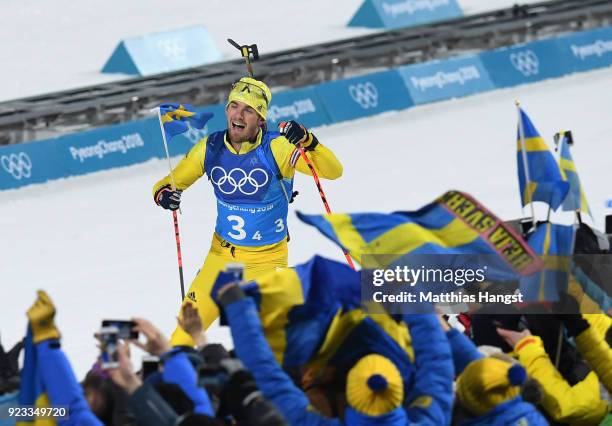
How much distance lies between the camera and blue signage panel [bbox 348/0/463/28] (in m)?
27.3

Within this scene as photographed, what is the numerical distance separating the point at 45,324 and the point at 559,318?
10.5ft

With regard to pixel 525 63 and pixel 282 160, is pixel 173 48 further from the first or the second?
pixel 282 160

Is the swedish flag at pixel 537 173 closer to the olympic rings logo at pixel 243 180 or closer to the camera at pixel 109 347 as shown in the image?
the olympic rings logo at pixel 243 180

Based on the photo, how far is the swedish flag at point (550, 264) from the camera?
8.25 m

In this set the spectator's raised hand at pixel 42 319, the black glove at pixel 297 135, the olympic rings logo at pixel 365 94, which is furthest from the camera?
the olympic rings logo at pixel 365 94

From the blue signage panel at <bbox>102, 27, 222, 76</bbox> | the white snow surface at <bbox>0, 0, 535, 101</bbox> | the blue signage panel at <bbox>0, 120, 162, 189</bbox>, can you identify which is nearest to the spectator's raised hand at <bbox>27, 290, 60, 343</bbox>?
the blue signage panel at <bbox>0, 120, 162, 189</bbox>

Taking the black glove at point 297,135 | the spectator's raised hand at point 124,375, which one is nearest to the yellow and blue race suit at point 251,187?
the black glove at point 297,135

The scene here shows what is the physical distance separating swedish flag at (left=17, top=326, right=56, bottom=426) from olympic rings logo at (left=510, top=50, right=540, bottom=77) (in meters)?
17.9

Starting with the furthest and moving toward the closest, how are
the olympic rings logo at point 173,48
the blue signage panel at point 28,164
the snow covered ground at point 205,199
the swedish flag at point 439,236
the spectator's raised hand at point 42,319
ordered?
the olympic rings logo at point 173,48, the blue signage panel at point 28,164, the snow covered ground at point 205,199, the swedish flag at point 439,236, the spectator's raised hand at point 42,319

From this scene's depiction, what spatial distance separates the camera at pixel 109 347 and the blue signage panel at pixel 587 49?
18.5 m

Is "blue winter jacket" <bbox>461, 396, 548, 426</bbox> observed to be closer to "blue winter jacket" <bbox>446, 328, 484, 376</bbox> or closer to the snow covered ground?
"blue winter jacket" <bbox>446, 328, 484, 376</bbox>

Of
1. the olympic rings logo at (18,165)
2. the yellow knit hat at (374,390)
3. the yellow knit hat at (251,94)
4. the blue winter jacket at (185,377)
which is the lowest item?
the yellow knit hat at (374,390)

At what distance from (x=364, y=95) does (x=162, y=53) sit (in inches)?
151

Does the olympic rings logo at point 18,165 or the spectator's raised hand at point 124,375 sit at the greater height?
the olympic rings logo at point 18,165
